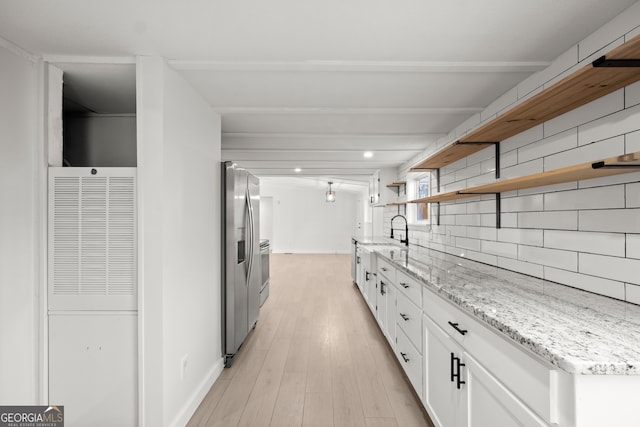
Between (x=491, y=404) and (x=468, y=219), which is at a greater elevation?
(x=468, y=219)

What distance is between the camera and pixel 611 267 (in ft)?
4.61

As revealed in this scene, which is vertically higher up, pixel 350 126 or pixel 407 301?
pixel 350 126

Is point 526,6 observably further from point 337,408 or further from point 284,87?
point 337,408

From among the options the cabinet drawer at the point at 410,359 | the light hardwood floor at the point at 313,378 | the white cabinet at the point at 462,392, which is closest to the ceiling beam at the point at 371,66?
the white cabinet at the point at 462,392

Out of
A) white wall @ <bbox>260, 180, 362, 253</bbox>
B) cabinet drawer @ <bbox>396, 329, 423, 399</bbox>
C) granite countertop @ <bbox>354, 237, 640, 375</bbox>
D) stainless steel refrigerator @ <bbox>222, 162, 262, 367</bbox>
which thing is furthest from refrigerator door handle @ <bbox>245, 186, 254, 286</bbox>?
white wall @ <bbox>260, 180, 362, 253</bbox>

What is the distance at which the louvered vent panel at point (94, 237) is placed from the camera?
1.81 meters

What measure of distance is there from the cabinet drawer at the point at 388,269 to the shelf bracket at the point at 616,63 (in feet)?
6.24

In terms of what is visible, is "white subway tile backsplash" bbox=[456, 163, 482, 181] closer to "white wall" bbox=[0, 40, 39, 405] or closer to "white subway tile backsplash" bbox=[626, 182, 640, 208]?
"white subway tile backsplash" bbox=[626, 182, 640, 208]

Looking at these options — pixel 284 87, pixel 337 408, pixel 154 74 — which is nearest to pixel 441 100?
pixel 284 87

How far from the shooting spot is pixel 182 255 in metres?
2.00

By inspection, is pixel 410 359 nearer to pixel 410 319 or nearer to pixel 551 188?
pixel 410 319

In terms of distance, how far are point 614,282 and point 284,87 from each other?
2129 millimetres


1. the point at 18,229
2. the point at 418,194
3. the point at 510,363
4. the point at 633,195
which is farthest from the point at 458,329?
the point at 418,194

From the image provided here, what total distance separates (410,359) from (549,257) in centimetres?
113
